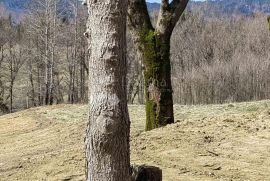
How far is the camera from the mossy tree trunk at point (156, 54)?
1000 centimetres

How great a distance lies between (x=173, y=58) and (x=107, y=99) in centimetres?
5972

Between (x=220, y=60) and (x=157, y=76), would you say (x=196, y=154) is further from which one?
(x=220, y=60)

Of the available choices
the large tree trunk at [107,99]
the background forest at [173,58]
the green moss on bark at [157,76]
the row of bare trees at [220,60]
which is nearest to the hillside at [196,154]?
the green moss on bark at [157,76]

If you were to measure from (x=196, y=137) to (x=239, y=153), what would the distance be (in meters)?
1.03

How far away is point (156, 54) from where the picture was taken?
1002 cm

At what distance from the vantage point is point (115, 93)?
411cm

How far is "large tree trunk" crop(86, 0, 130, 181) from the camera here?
407 centimetres

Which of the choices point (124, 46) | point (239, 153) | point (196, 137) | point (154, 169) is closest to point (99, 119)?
point (124, 46)

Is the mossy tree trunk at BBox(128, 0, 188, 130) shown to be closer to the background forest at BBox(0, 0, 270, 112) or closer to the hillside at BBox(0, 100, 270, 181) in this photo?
the hillside at BBox(0, 100, 270, 181)

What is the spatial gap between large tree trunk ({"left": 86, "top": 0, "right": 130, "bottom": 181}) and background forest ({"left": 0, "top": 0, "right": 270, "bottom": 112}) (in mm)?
32740

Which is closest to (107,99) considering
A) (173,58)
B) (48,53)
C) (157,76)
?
(157,76)

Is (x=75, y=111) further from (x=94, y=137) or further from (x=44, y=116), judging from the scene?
(x=94, y=137)

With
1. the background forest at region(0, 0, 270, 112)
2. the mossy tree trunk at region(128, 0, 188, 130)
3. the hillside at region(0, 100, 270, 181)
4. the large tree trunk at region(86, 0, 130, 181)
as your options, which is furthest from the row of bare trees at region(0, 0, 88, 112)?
the large tree trunk at region(86, 0, 130, 181)

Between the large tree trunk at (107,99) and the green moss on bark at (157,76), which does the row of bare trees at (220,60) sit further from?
the large tree trunk at (107,99)
